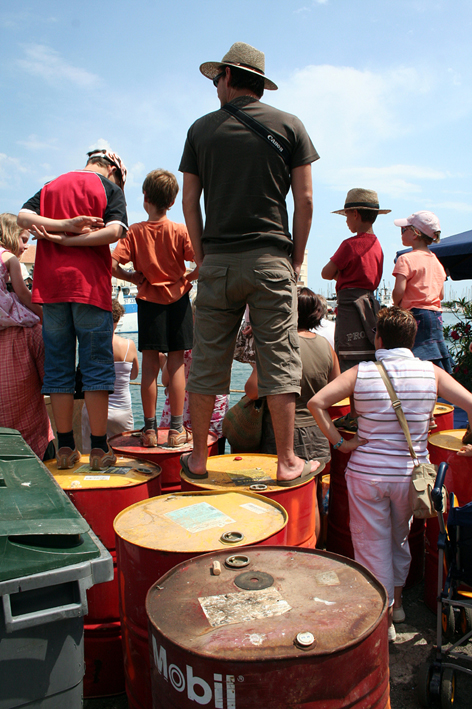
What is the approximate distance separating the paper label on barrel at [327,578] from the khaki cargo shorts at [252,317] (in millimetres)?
1172

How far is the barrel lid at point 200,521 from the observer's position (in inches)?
→ 70.3

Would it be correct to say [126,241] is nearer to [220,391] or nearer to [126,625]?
[220,391]

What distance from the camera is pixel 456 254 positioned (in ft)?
26.8

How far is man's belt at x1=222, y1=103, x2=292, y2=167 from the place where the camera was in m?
2.57

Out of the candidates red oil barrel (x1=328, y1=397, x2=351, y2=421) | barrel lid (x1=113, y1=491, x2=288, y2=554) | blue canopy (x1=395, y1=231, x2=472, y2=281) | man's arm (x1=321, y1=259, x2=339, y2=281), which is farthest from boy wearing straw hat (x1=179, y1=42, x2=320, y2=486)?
blue canopy (x1=395, y1=231, x2=472, y2=281)

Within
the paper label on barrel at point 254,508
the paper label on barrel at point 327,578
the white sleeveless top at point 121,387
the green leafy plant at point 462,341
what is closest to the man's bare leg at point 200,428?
the paper label on barrel at point 254,508

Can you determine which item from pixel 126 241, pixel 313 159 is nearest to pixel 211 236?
pixel 313 159

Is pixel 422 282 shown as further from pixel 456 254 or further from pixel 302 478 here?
pixel 456 254

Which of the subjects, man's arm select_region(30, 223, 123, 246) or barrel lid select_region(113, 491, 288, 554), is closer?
barrel lid select_region(113, 491, 288, 554)

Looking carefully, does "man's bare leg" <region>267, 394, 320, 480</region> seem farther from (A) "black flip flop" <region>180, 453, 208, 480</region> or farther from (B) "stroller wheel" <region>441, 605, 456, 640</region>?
(B) "stroller wheel" <region>441, 605, 456, 640</region>

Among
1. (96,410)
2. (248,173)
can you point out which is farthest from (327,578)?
(248,173)

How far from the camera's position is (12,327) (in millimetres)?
3328

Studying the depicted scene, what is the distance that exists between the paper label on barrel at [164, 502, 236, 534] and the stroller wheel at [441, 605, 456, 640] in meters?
1.27

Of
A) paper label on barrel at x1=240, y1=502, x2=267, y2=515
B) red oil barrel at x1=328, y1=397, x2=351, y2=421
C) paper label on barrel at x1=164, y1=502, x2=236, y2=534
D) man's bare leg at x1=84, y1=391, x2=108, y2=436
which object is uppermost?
man's bare leg at x1=84, y1=391, x2=108, y2=436
